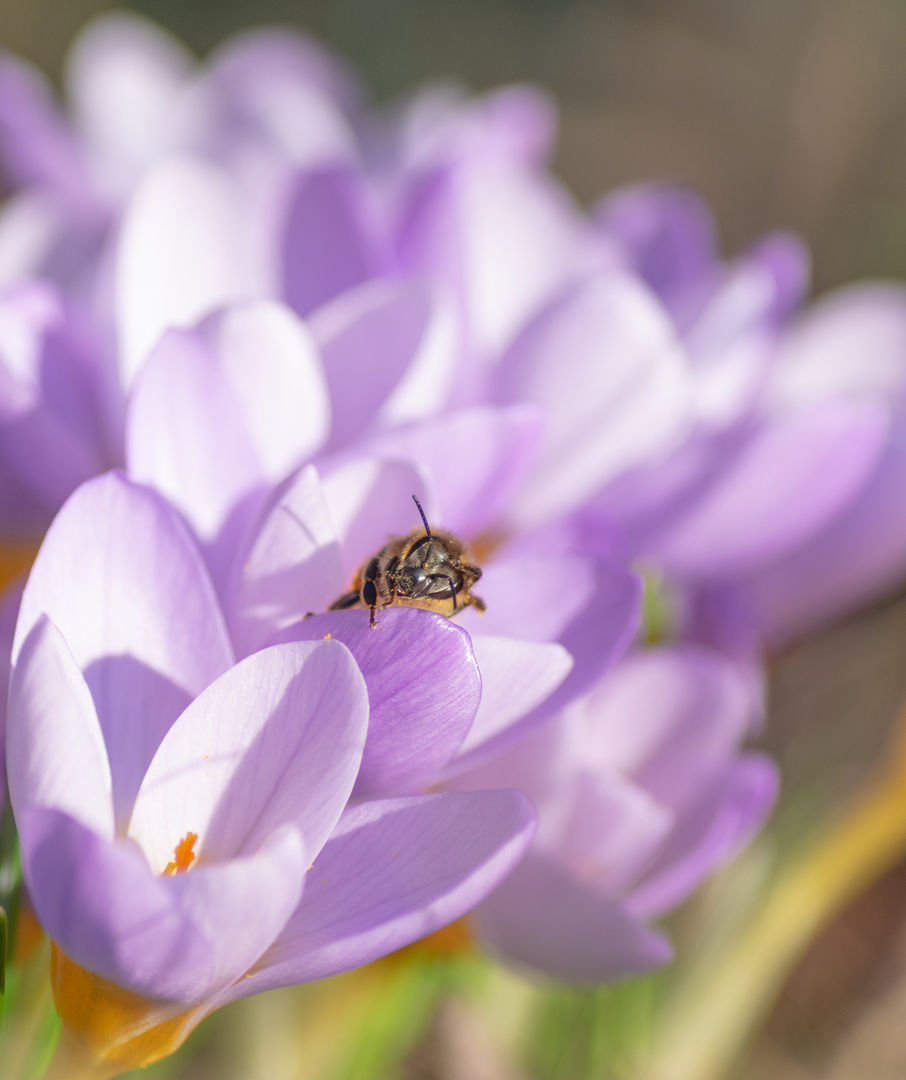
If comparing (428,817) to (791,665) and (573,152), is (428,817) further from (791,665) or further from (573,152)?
(573,152)

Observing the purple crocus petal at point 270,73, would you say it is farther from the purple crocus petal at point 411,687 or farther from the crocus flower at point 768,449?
the purple crocus petal at point 411,687

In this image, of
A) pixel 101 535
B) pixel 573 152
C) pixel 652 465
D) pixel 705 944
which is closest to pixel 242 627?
pixel 101 535

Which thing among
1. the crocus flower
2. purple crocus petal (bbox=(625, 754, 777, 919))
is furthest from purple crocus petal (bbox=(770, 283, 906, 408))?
purple crocus petal (bbox=(625, 754, 777, 919))

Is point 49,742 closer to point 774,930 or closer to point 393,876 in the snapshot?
Result: point 393,876

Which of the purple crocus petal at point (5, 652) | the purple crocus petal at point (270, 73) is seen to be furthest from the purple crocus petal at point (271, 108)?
the purple crocus petal at point (5, 652)

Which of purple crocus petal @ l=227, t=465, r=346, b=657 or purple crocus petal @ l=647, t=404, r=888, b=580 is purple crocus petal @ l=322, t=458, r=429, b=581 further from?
purple crocus petal @ l=647, t=404, r=888, b=580

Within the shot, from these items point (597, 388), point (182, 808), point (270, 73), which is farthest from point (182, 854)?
point (270, 73)
